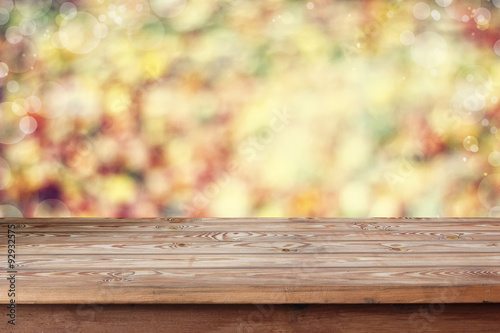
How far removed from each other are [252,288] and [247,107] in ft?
2.58

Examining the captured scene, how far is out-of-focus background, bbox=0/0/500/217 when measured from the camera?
61.3 inches

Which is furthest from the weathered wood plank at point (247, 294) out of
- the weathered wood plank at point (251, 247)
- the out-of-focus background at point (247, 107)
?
the out-of-focus background at point (247, 107)

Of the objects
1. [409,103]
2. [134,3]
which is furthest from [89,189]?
[409,103]

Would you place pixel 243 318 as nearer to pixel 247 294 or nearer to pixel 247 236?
pixel 247 294

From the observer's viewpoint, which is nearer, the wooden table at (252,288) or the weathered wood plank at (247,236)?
the wooden table at (252,288)

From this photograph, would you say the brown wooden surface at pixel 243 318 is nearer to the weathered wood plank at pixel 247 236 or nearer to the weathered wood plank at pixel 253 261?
the weathered wood plank at pixel 253 261

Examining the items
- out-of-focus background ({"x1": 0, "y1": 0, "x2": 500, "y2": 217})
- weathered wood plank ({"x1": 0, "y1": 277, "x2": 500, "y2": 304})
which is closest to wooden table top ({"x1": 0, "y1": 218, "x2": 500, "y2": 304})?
weathered wood plank ({"x1": 0, "y1": 277, "x2": 500, "y2": 304})

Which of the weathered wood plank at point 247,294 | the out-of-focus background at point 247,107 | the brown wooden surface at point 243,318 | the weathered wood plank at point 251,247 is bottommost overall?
the brown wooden surface at point 243,318

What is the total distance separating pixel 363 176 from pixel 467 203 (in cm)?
36

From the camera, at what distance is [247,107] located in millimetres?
1581

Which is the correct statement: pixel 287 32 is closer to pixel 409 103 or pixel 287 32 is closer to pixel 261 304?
pixel 409 103

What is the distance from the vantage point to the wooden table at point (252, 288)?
2.99 feet

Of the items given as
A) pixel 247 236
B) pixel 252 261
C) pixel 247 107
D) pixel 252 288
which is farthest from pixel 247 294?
pixel 247 107

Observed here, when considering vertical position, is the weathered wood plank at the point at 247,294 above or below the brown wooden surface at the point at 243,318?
above
